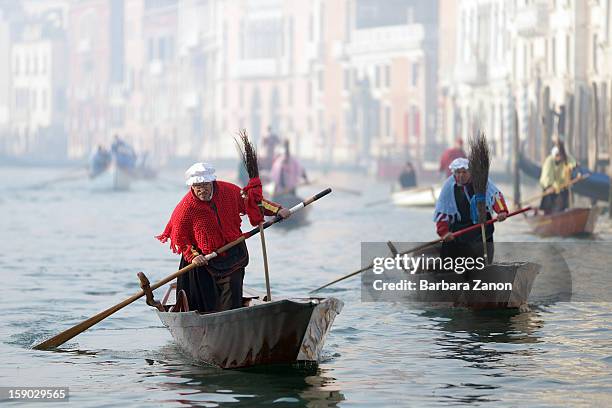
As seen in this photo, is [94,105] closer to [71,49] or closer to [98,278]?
[71,49]

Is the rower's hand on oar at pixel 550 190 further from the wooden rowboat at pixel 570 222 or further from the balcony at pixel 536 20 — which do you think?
the balcony at pixel 536 20

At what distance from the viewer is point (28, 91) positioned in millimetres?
130500

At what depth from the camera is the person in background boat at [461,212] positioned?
45.1ft

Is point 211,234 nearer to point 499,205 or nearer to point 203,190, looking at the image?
point 203,190

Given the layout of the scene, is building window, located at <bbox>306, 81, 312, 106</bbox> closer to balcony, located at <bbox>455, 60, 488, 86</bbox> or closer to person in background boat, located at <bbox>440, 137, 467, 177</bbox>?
balcony, located at <bbox>455, 60, 488, 86</bbox>

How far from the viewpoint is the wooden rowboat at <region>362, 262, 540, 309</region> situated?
13.6 m

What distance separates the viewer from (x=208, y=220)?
11.3 m

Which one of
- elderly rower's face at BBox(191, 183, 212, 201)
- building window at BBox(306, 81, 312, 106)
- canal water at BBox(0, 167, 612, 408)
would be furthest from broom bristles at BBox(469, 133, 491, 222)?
building window at BBox(306, 81, 312, 106)

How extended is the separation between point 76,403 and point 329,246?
1551 cm

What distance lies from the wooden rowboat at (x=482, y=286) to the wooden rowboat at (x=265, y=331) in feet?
8.95

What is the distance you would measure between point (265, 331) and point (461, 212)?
3569 mm

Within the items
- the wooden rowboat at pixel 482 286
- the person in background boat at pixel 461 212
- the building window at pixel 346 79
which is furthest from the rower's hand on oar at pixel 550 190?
the building window at pixel 346 79

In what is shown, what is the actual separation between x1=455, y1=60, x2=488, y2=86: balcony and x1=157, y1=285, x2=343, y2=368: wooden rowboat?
1862 inches

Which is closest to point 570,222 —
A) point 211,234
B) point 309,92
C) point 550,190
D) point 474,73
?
point 550,190
